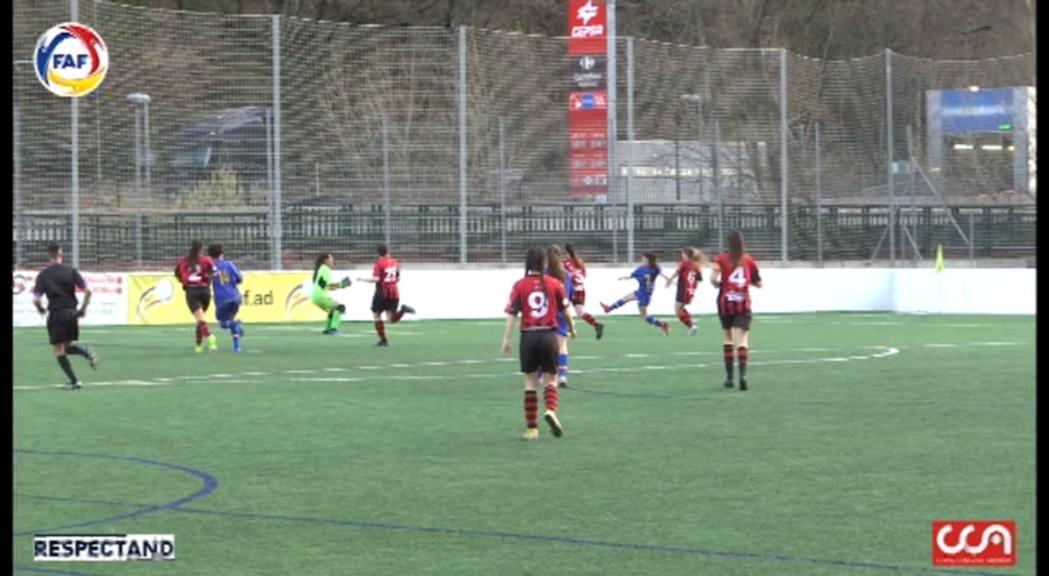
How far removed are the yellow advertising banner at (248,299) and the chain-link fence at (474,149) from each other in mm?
513

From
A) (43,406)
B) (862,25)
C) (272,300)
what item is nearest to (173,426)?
(43,406)

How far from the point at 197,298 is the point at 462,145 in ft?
38.9

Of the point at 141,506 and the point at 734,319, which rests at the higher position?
the point at 734,319

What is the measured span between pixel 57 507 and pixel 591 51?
31.3 meters

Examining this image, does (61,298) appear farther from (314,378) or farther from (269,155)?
(269,155)

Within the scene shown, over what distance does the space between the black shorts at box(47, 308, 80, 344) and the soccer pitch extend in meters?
0.65

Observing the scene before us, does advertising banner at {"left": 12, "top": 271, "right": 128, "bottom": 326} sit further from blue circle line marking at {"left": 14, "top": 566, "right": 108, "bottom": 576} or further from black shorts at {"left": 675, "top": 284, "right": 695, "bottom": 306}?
blue circle line marking at {"left": 14, "top": 566, "right": 108, "bottom": 576}

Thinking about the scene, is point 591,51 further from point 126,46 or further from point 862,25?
point 862,25

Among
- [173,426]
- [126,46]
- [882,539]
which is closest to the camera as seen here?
[882,539]

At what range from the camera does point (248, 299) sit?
39.4 meters

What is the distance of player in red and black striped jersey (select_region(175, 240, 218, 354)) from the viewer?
100 ft

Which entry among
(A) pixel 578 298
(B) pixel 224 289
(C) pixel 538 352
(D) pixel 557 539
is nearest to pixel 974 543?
(D) pixel 557 539

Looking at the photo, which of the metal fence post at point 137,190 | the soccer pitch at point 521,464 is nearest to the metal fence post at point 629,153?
the metal fence post at point 137,190

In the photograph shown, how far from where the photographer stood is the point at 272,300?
39.6 meters
